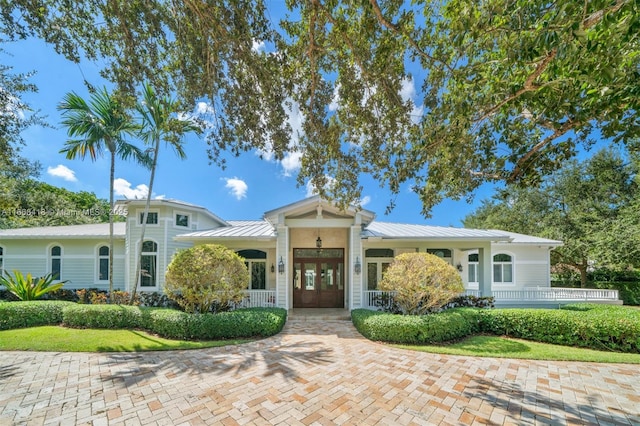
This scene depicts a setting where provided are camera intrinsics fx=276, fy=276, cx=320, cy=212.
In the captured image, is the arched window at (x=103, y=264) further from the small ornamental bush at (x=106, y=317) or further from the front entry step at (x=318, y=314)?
the front entry step at (x=318, y=314)

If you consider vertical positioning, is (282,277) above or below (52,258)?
below

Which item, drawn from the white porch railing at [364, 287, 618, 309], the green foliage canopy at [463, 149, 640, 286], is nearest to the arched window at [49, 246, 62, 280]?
the white porch railing at [364, 287, 618, 309]

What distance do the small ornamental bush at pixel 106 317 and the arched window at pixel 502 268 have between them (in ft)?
59.9

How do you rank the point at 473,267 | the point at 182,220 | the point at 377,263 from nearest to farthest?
the point at 377,263, the point at 182,220, the point at 473,267

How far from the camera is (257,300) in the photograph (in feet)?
38.1

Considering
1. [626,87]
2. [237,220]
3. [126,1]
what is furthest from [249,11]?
[237,220]

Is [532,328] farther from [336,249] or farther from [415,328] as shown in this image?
[336,249]

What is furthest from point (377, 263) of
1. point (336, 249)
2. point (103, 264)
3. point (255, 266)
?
point (103, 264)

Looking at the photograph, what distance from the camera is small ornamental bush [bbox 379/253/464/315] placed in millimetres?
8664

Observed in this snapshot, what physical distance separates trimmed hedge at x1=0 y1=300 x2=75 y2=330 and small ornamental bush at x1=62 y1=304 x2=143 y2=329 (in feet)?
3.77

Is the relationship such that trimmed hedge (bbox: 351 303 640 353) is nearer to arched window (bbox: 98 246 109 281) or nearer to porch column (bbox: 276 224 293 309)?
porch column (bbox: 276 224 293 309)

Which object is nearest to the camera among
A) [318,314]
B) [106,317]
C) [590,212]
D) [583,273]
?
[106,317]

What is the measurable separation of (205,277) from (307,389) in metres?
5.17

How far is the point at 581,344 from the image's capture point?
26.1ft
